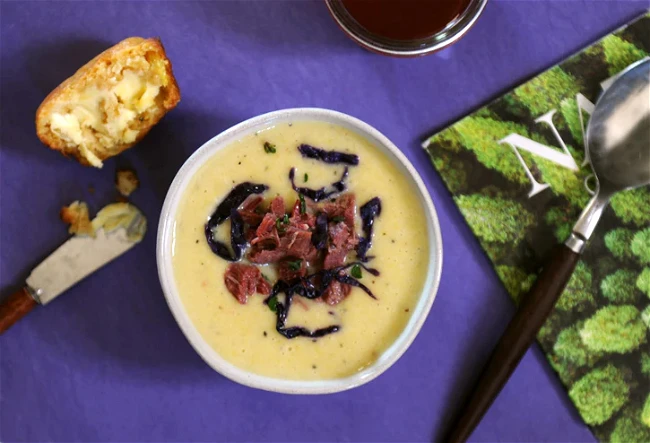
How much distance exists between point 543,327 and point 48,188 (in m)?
1.37

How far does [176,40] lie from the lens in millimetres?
1607

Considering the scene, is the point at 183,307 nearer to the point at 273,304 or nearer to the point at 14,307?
the point at 273,304

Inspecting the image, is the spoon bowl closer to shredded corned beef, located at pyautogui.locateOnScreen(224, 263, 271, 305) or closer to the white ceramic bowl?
the white ceramic bowl

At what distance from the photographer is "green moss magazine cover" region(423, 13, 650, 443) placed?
1583 millimetres

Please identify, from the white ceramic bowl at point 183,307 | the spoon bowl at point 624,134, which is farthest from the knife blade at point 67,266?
the spoon bowl at point 624,134

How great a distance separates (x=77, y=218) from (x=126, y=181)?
0.16 meters

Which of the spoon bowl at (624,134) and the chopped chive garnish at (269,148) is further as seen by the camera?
the spoon bowl at (624,134)

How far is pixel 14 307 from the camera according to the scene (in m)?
1.51

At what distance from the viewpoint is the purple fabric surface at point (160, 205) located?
1.58 meters

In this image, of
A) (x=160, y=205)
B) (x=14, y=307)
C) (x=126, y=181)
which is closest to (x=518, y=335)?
(x=160, y=205)

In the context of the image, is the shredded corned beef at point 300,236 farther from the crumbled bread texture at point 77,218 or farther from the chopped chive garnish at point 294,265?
the crumbled bread texture at point 77,218

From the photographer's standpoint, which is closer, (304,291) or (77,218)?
(304,291)

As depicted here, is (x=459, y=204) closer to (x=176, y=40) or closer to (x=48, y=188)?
(x=176, y=40)

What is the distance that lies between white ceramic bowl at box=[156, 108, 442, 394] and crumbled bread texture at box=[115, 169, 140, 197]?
1.05ft
